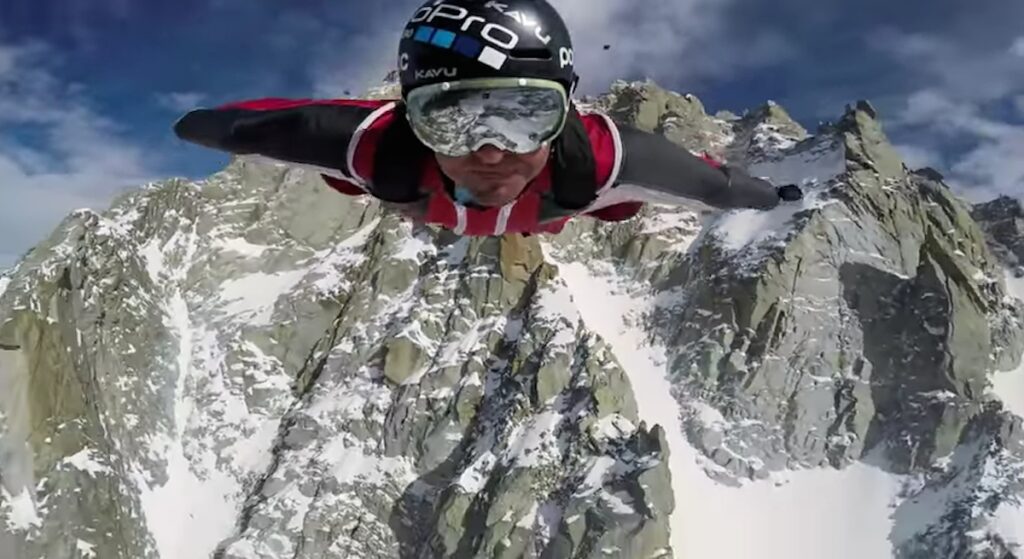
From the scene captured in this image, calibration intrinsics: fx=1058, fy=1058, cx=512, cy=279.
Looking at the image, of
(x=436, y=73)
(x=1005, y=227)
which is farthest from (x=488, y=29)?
(x=1005, y=227)

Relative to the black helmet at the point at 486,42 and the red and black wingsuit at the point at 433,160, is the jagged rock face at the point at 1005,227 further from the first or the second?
the black helmet at the point at 486,42

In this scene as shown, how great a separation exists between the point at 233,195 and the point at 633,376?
6091cm

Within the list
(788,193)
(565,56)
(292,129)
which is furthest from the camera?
(788,193)

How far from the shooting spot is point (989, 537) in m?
97.4

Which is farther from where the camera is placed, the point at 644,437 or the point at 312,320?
the point at 312,320

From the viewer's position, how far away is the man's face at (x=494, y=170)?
7.16 meters

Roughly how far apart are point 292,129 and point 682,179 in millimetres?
3213

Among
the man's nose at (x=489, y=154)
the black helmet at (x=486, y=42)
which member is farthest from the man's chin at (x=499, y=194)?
the black helmet at (x=486, y=42)

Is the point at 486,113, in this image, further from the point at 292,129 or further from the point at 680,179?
the point at 680,179

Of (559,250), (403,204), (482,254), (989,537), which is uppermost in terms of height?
(559,250)

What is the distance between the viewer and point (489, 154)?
7.08 metres

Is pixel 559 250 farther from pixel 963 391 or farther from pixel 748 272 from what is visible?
pixel 963 391

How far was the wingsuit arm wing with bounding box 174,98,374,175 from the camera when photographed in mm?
8242

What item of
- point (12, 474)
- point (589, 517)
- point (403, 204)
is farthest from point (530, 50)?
point (12, 474)
